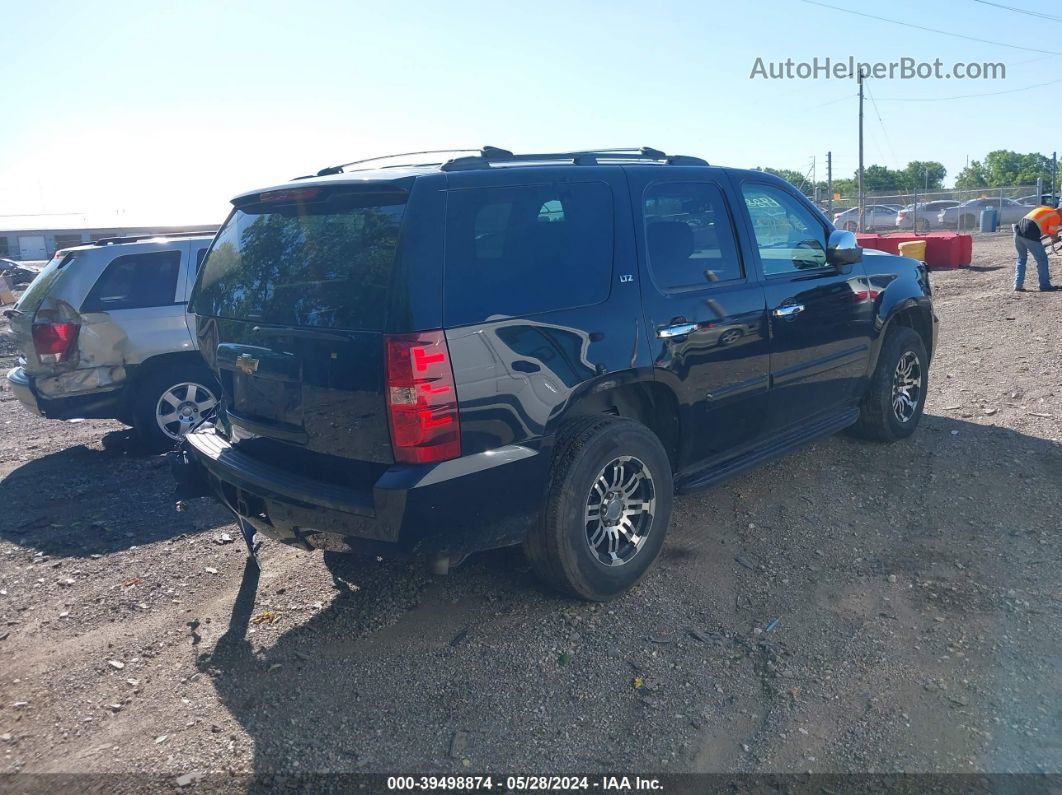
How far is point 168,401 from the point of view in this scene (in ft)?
23.9

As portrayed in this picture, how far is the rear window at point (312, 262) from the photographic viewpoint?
345 centimetres

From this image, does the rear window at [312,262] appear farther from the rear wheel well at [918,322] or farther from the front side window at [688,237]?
the rear wheel well at [918,322]

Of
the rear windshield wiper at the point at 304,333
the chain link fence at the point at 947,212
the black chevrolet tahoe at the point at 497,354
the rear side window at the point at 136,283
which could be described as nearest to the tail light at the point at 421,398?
the black chevrolet tahoe at the point at 497,354

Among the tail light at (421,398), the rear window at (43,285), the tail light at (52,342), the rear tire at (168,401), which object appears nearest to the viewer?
the tail light at (421,398)

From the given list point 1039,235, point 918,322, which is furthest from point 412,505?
point 1039,235

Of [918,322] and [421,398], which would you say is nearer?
[421,398]

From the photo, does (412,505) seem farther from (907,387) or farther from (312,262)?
(907,387)

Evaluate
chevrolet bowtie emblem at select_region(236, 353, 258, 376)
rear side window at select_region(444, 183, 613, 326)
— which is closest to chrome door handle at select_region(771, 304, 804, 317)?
rear side window at select_region(444, 183, 613, 326)

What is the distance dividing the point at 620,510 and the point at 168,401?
4.67 meters

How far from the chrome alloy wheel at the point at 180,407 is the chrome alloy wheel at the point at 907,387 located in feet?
17.9

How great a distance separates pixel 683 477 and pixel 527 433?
1.23m

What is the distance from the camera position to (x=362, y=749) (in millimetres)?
3182

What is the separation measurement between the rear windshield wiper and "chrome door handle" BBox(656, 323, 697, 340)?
1538mm

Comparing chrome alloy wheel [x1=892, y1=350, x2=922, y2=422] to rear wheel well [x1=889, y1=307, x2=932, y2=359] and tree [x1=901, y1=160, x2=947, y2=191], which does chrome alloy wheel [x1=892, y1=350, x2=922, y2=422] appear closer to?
rear wheel well [x1=889, y1=307, x2=932, y2=359]
